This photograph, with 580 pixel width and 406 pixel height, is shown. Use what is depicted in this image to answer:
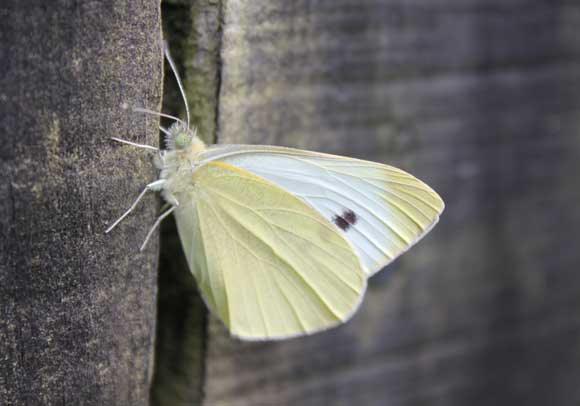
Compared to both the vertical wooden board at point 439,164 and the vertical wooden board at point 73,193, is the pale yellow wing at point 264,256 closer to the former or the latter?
the vertical wooden board at point 439,164

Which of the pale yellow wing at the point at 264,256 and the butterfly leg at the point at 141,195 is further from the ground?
the butterfly leg at the point at 141,195

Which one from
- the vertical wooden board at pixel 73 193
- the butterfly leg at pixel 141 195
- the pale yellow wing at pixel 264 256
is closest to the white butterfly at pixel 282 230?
the pale yellow wing at pixel 264 256

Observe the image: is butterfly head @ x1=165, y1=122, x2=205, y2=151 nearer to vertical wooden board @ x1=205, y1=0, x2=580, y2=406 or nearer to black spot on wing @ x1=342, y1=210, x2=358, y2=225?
vertical wooden board @ x1=205, y1=0, x2=580, y2=406

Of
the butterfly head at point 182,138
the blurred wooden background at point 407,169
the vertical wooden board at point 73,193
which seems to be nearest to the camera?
the vertical wooden board at point 73,193

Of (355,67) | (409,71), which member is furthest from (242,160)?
(409,71)

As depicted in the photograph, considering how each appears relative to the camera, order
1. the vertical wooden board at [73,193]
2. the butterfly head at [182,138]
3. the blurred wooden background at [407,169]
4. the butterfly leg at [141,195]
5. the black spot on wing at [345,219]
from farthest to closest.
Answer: the black spot on wing at [345,219] → the butterfly head at [182,138] → the blurred wooden background at [407,169] → the butterfly leg at [141,195] → the vertical wooden board at [73,193]

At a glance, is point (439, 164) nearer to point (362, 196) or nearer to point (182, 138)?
point (362, 196)

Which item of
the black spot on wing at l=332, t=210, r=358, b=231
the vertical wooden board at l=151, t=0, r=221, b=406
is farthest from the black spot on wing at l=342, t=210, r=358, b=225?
the vertical wooden board at l=151, t=0, r=221, b=406
